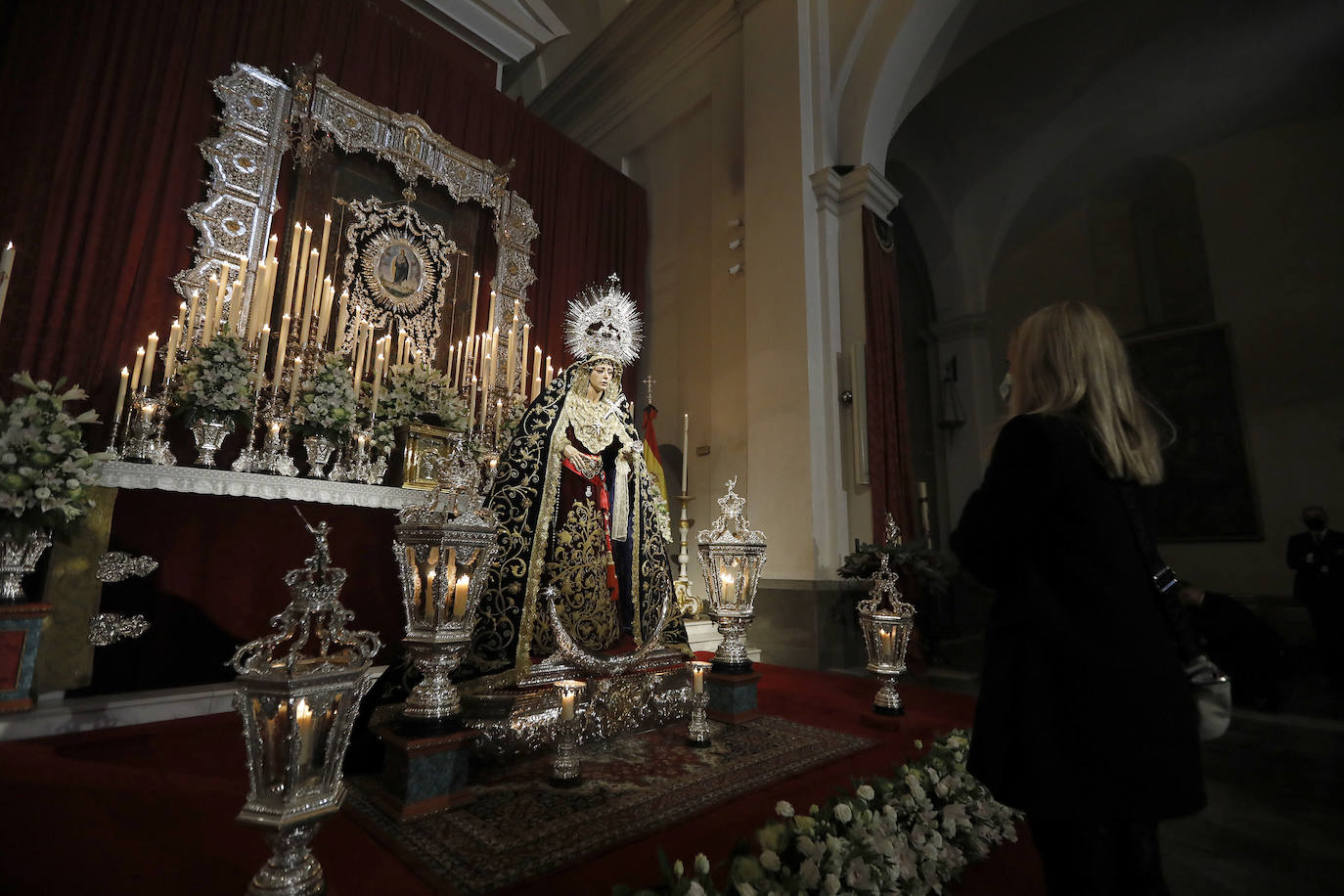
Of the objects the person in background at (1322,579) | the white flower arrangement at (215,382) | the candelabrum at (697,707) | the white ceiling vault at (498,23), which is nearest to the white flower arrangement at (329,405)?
the white flower arrangement at (215,382)

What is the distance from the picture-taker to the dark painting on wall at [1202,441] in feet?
24.0

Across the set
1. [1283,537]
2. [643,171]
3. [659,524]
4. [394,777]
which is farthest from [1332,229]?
[394,777]

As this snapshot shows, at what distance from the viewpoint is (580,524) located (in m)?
2.92

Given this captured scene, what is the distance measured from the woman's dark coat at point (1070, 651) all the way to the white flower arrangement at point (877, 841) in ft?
2.20

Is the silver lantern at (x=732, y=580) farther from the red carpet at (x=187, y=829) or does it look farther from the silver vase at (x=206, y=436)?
the silver vase at (x=206, y=436)

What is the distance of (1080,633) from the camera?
1.14m

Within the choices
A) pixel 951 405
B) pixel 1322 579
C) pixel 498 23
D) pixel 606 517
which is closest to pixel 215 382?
pixel 606 517

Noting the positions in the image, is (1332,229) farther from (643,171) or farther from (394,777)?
(394,777)

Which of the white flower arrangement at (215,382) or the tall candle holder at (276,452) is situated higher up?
the white flower arrangement at (215,382)

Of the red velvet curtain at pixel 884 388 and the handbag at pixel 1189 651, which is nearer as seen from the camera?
the handbag at pixel 1189 651

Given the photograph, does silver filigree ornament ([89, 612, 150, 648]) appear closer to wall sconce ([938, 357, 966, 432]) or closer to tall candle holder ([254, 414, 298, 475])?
tall candle holder ([254, 414, 298, 475])

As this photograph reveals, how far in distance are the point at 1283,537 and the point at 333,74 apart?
10587 mm

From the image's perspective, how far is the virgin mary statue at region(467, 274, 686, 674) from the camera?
8.41 feet

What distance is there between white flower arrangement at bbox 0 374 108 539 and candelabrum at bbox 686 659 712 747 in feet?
8.47
